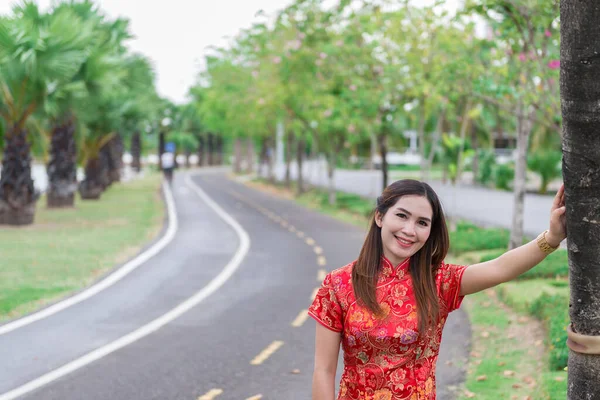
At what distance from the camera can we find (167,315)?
38.0 feet

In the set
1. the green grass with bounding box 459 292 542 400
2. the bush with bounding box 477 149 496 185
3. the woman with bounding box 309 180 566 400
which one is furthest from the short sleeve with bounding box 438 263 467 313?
the bush with bounding box 477 149 496 185

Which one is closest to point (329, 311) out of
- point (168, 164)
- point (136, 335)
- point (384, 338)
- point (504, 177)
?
point (384, 338)

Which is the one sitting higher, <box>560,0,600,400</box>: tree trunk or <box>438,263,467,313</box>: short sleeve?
<box>560,0,600,400</box>: tree trunk

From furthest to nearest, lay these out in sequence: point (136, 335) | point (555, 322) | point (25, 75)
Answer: point (25, 75) < point (136, 335) < point (555, 322)

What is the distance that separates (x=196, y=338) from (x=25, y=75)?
14743 mm

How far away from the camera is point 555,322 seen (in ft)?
30.5

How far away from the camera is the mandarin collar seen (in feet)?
11.7

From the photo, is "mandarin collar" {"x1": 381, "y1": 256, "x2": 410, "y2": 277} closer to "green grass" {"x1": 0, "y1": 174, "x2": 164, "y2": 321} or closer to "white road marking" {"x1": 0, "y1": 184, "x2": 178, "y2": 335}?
"white road marking" {"x1": 0, "y1": 184, "x2": 178, "y2": 335}

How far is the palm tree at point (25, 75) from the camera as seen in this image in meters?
22.0

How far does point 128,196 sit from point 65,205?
955cm

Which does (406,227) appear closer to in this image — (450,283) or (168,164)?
(450,283)

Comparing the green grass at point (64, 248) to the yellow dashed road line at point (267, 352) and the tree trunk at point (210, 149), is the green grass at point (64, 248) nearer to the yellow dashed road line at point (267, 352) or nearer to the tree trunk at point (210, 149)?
the yellow dashed road line at point (267, 352)

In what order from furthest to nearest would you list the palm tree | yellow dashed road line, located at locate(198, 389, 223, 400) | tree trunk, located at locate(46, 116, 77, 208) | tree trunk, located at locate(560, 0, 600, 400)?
1. tree trunk, located at locate(46, 116, 77, 208)
2. the palm tree
3. yellow dashed road line, located at locate(198, 389, 223, 400)
4. tree trunk, located at locate(560, 0, 600, 400)

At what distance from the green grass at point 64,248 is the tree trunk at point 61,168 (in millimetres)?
588
